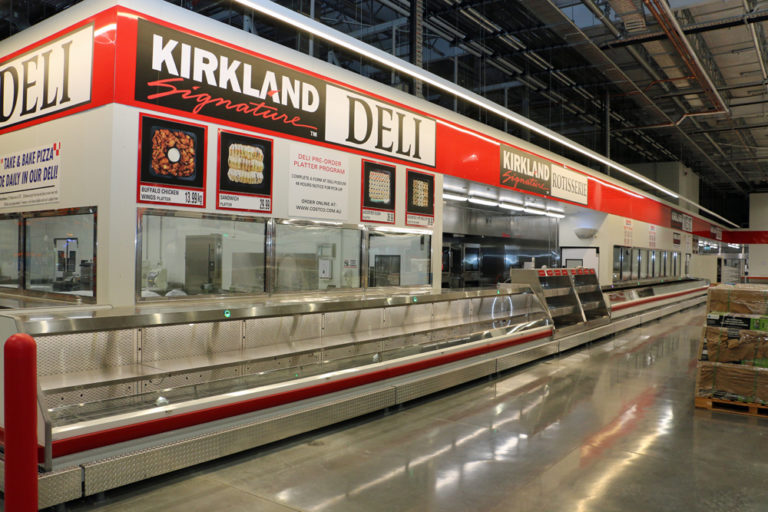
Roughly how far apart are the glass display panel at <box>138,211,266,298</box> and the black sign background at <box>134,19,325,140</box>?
0.88 meters

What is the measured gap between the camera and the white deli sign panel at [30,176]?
170 inches

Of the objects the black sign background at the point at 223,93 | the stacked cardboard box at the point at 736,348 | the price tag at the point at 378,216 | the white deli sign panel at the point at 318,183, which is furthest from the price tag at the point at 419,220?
the stacked cardboard box at the point at 736,348

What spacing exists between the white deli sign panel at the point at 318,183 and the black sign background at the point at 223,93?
7.8 inches

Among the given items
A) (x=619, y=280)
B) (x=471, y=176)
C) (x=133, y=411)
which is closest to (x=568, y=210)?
(x=619, y=280)

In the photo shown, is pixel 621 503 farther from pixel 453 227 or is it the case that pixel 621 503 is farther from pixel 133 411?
pixel 453 227

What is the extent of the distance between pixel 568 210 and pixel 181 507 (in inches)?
→ 439

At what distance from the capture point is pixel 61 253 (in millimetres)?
4551

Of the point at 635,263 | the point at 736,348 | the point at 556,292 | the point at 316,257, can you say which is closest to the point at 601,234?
the point at 635,263

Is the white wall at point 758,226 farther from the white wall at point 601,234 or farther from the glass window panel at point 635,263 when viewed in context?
the white wall at point 601,234

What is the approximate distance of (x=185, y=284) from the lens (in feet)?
14.9

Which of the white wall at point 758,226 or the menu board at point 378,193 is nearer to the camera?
the menu board at point 378,193

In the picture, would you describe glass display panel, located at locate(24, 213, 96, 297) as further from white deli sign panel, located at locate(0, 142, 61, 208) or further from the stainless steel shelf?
the stainless steel shelf

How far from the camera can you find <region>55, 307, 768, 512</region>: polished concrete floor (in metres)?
2.96
